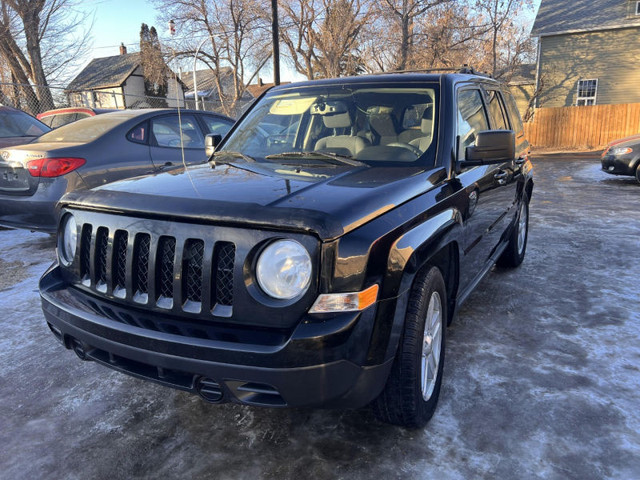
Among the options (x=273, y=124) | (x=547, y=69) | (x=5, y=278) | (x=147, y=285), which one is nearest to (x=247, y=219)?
(x=147, y=285)

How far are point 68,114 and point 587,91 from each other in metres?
24.8

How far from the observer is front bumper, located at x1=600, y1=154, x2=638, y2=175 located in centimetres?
1026

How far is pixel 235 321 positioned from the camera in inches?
73.9

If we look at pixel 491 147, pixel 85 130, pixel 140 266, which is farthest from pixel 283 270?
pixel 85 130

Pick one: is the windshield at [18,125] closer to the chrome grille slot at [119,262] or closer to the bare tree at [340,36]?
the chrome grille slot at [119,262]

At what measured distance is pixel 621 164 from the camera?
1040 cm

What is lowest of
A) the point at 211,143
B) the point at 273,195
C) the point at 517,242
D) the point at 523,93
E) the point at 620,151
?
the point at 517,242

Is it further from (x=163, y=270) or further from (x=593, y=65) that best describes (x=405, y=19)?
(x=163, y=270)

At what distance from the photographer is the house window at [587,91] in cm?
2439

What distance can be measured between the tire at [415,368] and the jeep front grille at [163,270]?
792 millimetres

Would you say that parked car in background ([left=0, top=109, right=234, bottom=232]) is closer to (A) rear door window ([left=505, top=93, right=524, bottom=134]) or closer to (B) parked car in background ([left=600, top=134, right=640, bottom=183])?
(A) rear door window ([left=505, top=93, right=524, bottom=134])

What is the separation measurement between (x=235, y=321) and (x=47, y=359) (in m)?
2.04

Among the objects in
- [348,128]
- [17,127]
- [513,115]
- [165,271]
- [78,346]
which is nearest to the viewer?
[165,271]

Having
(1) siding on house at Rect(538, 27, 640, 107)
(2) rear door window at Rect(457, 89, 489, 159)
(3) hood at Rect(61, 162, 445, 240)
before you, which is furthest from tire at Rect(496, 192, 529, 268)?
(1) siding on house at Rect(538, 27, 640, 107)
